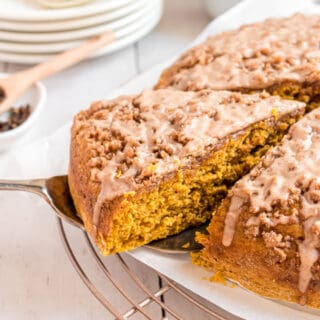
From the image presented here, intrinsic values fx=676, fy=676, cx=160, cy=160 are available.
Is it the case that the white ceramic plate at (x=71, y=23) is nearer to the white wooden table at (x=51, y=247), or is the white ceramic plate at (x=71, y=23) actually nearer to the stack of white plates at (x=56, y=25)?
the stack of white plates at (x=56, y=25)

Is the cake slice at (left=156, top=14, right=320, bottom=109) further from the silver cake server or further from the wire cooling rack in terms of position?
the wire cooling rack

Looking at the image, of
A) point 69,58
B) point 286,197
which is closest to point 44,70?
point 69,58

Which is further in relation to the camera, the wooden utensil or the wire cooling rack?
the wooden utensil

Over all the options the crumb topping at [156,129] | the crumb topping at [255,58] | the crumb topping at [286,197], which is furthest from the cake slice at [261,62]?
the crumb topping at [286,197]

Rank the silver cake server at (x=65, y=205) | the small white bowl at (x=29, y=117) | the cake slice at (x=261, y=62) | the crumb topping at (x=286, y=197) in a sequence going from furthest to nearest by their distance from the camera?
the small white bowl at (x=29, y=117)
the cake slice at (x=261, y=62)
the silver cake server at (x=65, y=205)
the crumb topping at (x=286, y=197)

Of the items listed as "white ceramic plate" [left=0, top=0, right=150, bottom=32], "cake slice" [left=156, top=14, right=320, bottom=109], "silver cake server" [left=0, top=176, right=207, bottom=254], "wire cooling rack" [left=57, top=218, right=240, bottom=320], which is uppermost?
"white ceramic plate" [left=0, top=0, right=150, bottom=32]

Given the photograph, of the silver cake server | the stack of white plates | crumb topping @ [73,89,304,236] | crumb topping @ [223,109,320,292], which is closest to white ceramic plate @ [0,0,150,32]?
the stack of white plates
